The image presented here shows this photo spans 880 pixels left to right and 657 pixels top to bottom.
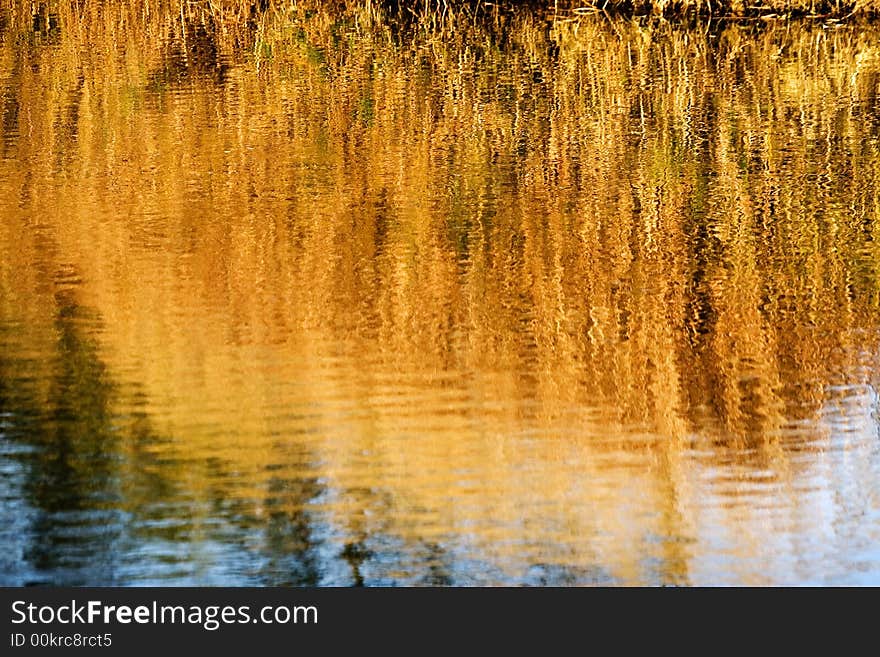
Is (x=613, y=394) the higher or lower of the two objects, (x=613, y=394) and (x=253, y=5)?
the lower

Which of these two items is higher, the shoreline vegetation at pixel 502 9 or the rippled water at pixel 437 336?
the shoreline vegetation at pixel 502 9

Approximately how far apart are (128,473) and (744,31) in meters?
12.0

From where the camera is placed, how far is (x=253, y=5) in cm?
1686

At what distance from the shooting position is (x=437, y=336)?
576cm

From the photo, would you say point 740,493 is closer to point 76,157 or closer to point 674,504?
point 674,504

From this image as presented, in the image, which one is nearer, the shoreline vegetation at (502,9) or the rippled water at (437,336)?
the rippled water at (437,336)

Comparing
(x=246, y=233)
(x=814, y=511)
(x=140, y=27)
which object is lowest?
(x=814, y=511)

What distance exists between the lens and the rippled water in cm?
414

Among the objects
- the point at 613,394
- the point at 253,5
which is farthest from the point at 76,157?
the point at 253,5

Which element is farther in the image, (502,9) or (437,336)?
(502,9)

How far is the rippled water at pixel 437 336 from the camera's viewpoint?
4.14m

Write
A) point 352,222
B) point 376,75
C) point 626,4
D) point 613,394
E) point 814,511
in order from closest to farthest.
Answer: point 814,511 < point 613,394 < point 352,222 < point 376,75 < point 626,4

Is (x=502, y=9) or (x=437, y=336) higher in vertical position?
(x=502, y=9)

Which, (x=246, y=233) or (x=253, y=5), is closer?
(x=246, y=233)
